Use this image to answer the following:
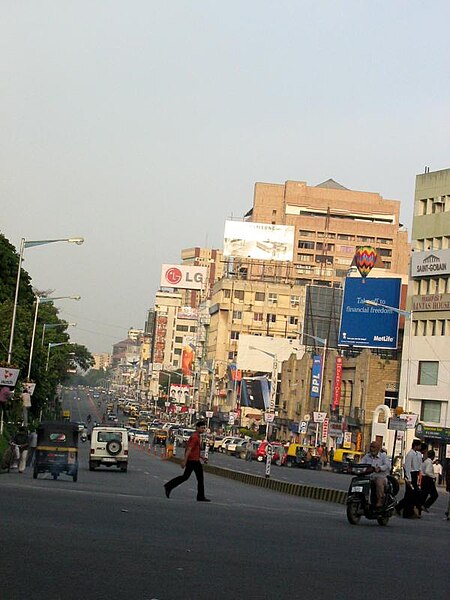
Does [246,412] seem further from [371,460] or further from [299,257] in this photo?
[371,460]

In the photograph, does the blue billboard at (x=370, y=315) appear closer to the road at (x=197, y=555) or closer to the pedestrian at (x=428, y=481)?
the pedestrian at (x=428, y=481)

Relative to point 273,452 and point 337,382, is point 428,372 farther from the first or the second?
point 337,382

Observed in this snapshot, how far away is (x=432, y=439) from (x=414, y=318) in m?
10.8

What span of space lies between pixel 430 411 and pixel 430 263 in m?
10.4

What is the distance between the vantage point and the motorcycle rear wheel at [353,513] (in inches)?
942

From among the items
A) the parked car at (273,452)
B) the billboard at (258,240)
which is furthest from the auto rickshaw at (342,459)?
the billboard at (258,240)

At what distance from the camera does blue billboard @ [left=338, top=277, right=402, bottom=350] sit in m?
97.6

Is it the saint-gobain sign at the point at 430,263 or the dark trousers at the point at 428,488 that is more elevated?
the saint-gobain sign at the point at 430,263

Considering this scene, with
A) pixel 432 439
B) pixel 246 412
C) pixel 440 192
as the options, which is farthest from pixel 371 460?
pixel 246 412

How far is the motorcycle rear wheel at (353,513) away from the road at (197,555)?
274mm

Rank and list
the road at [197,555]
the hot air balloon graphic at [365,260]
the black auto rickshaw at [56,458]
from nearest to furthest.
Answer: the road at [197,555], the black auto rickshaw at [56,458], the hot air balloon graphic at [365,260]

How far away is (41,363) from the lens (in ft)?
359

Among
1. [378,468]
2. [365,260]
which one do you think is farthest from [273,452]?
[378,468]

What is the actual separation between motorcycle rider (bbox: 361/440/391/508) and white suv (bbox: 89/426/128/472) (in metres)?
30.4
